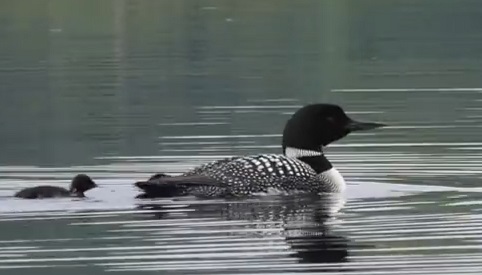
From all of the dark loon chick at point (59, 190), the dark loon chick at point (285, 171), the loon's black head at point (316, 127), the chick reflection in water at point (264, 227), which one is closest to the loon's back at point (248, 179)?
the dark loon chick at point (285, 171)

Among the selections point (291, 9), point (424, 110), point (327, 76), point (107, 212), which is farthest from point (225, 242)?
point (291, 9)

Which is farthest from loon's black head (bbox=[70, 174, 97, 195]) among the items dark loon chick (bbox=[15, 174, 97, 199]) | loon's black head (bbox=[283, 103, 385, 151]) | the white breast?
the white breast

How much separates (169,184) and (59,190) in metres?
0.92

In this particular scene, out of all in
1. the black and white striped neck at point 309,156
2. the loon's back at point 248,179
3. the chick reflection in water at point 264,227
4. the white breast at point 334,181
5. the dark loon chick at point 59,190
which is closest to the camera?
the chick reflection in water at point 264,227

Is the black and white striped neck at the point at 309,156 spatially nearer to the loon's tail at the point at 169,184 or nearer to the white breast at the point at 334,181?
the white breast at the point at 334,181

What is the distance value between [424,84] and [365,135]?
8.08m

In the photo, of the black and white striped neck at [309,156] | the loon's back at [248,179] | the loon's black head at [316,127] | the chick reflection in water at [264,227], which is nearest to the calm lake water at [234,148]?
the chick reflection in water at [264,227]

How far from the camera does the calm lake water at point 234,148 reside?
12.5m

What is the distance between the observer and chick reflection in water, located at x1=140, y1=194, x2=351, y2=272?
1246cm

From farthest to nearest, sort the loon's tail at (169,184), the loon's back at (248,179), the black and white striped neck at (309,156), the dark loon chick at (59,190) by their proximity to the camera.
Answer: the black and white striped neck at (309,156)
the loon's back at (248,179)
the dark loon chick at (59,190)
the loon's tail at (169,184)

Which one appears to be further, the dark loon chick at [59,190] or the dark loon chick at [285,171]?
the dark loon chick at [285,171]

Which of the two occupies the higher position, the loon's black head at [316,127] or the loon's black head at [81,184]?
the loon's black head at [316,127]

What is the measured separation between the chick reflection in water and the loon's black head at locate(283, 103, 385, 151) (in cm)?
73

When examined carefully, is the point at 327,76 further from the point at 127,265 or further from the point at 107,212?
the point at 127,265
